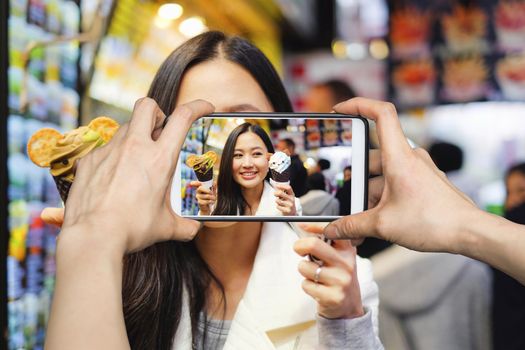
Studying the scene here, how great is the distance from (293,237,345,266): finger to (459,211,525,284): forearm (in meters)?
0.30

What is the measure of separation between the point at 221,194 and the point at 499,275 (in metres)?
1.98

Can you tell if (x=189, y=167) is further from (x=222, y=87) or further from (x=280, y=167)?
(x=222, y=87)

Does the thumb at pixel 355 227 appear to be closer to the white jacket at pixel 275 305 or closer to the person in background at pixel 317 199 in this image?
the person in background at pixel 317 199

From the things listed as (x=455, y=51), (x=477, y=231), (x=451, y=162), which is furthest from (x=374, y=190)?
(x=455, y=51)

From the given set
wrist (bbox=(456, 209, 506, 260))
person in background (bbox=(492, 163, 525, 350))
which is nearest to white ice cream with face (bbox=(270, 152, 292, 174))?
wrist (bbox=(456, 209, 506, 260))

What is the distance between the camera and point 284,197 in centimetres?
101

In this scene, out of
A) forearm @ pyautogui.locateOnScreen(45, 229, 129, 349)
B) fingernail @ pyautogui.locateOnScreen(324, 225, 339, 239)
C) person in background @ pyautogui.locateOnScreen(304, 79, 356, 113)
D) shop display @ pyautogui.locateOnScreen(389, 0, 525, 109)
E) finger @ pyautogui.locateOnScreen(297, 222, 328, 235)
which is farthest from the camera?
shop display @ pyautogui.locateOnScreen(389, 0, 525, 109)

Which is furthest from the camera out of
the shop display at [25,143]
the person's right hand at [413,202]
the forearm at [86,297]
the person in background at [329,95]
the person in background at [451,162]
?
the person in background at [451,162]

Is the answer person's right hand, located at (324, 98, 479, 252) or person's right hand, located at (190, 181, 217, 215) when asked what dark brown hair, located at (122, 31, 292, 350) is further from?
person's right hand, located at (324, 98, 479, 252)

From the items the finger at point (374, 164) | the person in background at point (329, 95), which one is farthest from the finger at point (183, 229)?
the person in background at point (329, 95)

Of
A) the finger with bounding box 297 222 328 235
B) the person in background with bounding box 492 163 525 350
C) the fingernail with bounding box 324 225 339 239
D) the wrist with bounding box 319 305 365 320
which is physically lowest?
the person in background with bounding box 492 163 525 350

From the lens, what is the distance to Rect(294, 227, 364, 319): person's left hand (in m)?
1.06

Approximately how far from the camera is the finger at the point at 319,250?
105 centimetres

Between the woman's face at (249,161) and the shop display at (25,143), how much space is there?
1.16 metres
